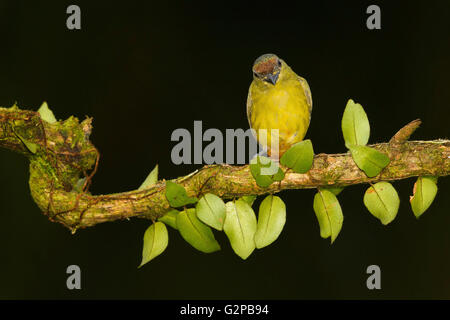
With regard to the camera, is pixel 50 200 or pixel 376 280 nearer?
pixel 50 200

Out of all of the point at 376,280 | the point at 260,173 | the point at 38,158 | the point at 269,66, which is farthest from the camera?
the point at 376,280

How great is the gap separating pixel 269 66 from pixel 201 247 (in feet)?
2.85

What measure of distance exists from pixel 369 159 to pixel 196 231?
2.45 feet

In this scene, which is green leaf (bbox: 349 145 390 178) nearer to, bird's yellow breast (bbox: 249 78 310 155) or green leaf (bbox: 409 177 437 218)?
green leaf (bbox: 409 177 437 218)

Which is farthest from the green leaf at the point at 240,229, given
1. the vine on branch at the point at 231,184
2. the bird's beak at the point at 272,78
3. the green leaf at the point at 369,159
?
the bird's beak at the point at 272,78

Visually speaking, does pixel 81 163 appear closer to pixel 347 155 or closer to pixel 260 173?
pixel 260 173

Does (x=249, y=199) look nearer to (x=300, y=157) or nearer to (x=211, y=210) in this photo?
(x=211, y=210)

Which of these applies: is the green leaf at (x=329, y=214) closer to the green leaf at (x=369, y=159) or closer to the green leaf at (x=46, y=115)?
the green leaf at (x=369, y=159)

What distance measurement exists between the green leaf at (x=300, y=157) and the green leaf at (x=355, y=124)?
167 mm

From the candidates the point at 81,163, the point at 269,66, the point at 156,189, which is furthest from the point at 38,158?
the point at 269,66

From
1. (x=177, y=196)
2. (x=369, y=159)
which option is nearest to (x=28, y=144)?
(x=177, y=196)

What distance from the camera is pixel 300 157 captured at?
5.97 ft

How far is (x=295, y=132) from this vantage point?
2.24m

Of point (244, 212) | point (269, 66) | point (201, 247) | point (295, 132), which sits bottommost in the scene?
point (201, 247)
